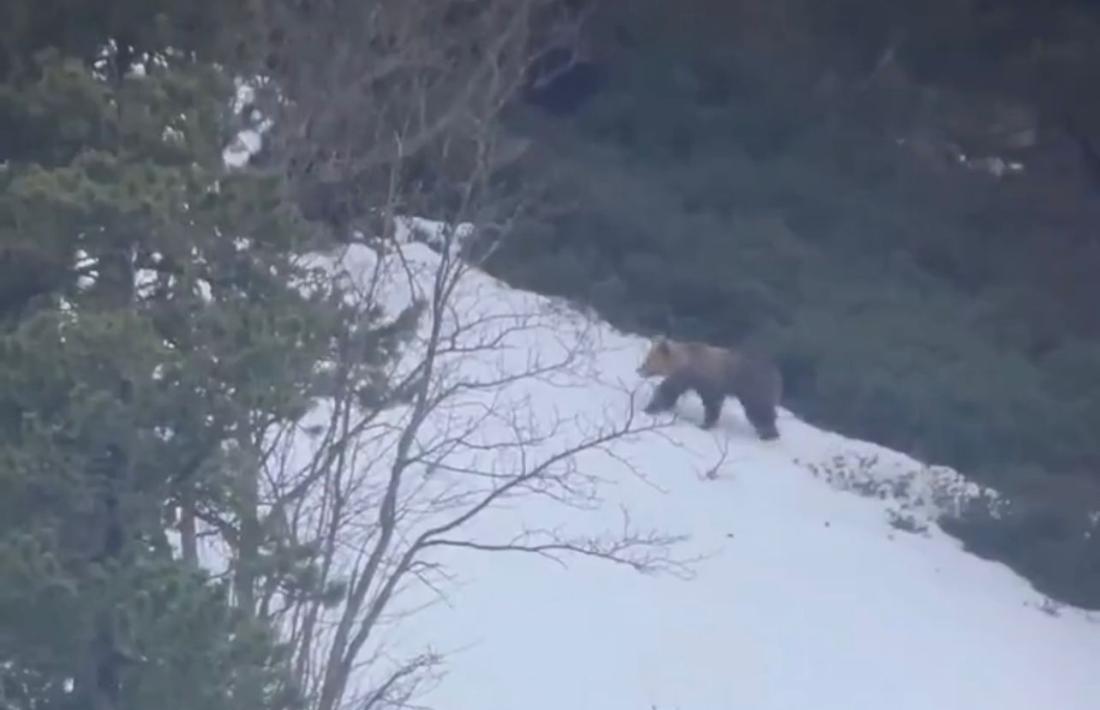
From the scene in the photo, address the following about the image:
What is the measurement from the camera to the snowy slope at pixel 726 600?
12.9 meters

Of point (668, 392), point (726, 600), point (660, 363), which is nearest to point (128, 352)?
point (726, 600)

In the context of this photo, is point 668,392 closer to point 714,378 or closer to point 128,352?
point 714,378

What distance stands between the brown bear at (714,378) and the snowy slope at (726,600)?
9.7 inches

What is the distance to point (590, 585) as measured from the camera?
14.1m

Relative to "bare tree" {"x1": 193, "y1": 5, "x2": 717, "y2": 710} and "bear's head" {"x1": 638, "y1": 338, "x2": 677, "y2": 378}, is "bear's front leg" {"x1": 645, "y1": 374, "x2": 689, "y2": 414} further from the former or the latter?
"bare tree" {"x1": 193, "y1": 5, "x2": 717, "y2": 710}

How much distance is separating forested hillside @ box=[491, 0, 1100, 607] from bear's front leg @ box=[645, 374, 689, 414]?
2.18 metres

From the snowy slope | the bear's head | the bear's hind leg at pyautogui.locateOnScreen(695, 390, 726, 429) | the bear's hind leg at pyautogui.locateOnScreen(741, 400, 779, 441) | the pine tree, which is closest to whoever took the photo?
the pine tree

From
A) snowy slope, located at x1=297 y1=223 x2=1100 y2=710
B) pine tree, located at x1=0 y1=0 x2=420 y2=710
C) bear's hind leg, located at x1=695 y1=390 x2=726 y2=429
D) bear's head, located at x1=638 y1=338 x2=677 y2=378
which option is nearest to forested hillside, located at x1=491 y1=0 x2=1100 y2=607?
snowy slope, located at x1=297 y1=223 x2=1100 y2=710

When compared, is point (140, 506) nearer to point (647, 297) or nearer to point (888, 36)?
point (647, 297)

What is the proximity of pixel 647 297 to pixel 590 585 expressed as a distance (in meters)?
6.06

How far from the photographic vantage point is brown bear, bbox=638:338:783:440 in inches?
646

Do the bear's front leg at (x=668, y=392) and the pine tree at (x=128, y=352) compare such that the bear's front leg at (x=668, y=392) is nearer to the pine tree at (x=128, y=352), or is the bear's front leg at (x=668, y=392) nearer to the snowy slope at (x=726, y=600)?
the snowy slope at (x=726, y=600)

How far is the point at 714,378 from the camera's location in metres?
16.6

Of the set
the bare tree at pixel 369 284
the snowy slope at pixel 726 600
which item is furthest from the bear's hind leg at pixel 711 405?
the bare tree at pixel 369 284
